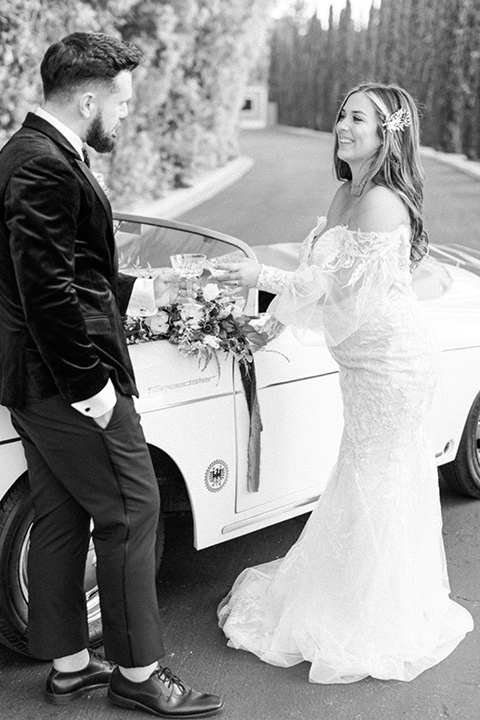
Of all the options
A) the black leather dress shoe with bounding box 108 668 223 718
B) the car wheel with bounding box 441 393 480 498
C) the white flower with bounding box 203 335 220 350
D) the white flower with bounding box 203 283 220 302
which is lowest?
the car wheel with bounding box 441 393 480 498

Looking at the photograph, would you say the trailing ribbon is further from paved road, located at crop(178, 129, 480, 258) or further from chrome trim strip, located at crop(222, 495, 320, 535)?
paved road, located at crop(178, 129, 480, 258)

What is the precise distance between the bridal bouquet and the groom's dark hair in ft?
2.82

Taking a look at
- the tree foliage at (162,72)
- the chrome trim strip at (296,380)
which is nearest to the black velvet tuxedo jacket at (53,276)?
the chrome trim strip at (296,380)

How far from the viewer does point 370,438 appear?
2.84 m

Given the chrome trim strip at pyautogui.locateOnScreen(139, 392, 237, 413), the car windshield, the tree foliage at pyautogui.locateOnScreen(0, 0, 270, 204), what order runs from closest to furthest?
1. the chrome trim strip at pyautogui.locateOnScreen(139, 392, 237, 413)
2. the car windshield
3. the tree foliage at pyautogui.locateOnScreen(0, 0, 270, 204)

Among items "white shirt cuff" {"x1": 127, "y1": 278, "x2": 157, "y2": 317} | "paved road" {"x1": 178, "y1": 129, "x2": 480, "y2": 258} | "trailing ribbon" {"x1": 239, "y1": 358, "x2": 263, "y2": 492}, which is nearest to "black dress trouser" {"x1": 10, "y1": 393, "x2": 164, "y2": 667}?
"white shirt cuff" {"x1": 127, "y1": 278, "x2": 157, "y2": 317}

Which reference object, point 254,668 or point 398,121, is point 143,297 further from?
point 254,668

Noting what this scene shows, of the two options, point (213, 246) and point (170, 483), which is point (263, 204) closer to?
point (213, 246)

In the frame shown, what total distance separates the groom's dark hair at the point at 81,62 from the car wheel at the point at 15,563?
1.17 m

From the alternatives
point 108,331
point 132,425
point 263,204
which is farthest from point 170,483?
point 263,204

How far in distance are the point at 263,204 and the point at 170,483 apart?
6.75 metres

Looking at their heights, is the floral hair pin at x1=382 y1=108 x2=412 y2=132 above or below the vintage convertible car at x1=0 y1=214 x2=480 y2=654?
above

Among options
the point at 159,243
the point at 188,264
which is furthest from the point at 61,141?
the point at 159,243

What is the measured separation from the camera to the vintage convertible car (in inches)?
102
